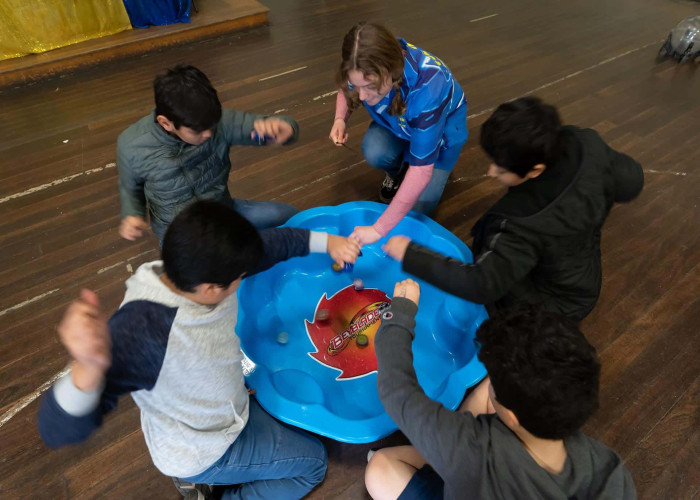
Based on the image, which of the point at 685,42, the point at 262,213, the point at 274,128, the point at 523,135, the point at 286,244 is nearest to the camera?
the point at 523,135

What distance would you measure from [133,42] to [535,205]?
2923 mm

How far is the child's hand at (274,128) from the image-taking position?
1.27 meters

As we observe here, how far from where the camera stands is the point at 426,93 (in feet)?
4.28

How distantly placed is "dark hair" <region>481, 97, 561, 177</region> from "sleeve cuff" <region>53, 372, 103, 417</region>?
0.89 meters

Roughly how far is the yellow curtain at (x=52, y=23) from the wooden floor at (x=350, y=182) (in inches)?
10.9

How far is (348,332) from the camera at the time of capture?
1347 millimetres

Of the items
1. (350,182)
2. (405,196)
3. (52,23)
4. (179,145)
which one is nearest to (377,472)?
(405,196)

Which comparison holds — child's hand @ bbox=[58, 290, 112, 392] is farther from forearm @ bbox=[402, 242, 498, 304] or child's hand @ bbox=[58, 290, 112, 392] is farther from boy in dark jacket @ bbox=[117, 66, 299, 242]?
forearm @ bbox=[402, 242, 498, 304]

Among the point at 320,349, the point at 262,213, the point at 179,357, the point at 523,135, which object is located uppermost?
the point at 523,135

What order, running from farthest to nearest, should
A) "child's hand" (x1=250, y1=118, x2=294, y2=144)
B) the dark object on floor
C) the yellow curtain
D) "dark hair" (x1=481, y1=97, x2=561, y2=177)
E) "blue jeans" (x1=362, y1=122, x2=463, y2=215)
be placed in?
the dark object on floor < the yellow curtain < "blue jeans" (x1=362, y1=122, x2=463, y2=215) < "child's hand" (x1=250, y1=118, x2=294, y2=144) < "dark hair" (x1=481, y1=97, x2=561, y2=177)

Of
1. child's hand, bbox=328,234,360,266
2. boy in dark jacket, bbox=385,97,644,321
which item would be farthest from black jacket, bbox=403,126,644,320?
child's hand, bbox=328,234,360,266

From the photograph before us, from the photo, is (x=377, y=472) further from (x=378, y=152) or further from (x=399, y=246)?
(x=378, y=152)

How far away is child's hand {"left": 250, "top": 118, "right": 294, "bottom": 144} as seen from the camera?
1.27 meters

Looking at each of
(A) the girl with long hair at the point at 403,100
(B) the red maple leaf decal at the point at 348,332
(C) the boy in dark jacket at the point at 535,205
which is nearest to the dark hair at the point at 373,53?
(A) the girl with long hair at the point at 403,100
